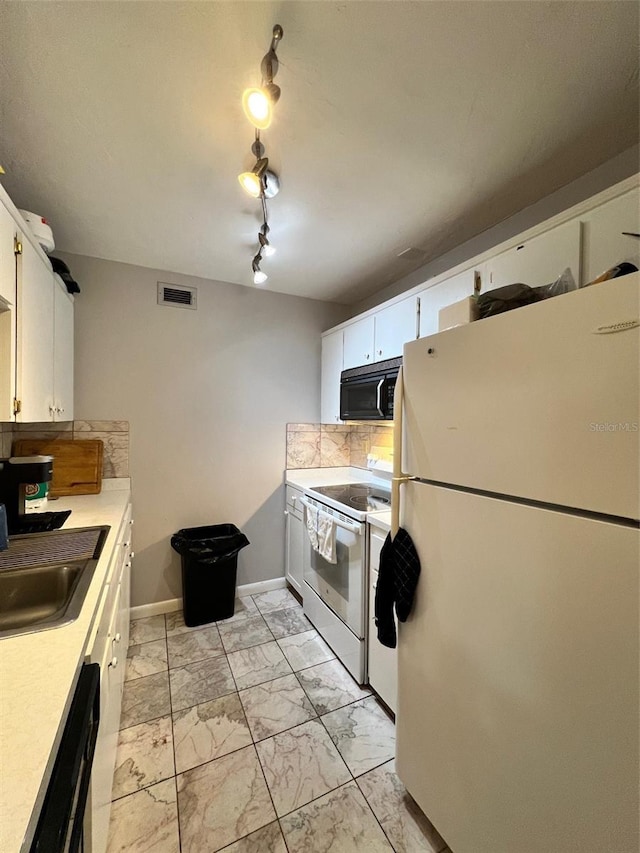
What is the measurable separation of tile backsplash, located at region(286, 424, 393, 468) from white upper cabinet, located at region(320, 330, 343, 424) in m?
0.17

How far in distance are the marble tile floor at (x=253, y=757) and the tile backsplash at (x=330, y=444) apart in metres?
1.39

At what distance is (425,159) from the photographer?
4.67 feet

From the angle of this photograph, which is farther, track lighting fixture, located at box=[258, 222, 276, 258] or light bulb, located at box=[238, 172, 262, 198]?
track lighting fixture, located at box=[258, 222, 276, 258]

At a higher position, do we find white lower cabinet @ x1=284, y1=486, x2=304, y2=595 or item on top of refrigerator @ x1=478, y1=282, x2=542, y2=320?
item on top of refrigerator @ x1=478, y1=282, x2=542, y2=320

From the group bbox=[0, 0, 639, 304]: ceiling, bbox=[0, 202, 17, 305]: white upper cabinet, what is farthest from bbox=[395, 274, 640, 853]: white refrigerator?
bbox=[0, 202, 17, 305]: white upper cabinet

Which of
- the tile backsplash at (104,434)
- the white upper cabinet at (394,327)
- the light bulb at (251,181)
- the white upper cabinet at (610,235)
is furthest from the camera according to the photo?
the tile backsplash at (104,434)

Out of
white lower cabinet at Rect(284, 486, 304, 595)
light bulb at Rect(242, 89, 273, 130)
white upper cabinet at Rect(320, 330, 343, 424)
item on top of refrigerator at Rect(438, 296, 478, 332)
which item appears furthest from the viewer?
white upper cabinet at Rect(320, 330, 343, 424)

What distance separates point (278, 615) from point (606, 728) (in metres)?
2.21

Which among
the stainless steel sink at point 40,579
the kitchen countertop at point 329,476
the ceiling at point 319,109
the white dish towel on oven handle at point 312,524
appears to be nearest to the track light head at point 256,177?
the ceiling at point 319,109

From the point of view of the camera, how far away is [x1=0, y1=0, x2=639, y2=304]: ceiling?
0.94 meters

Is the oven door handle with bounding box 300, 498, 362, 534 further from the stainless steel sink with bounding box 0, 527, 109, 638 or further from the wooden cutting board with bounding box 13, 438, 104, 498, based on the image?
the wooden cutting board with bounding box 13, 438, 104, 498

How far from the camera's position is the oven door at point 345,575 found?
6.07 feet

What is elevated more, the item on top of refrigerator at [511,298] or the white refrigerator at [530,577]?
the item on top of refrigerator at [511,298]

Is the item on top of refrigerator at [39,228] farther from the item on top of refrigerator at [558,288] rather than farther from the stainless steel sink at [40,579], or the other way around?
the item on top of refrigerator at [558,288]
